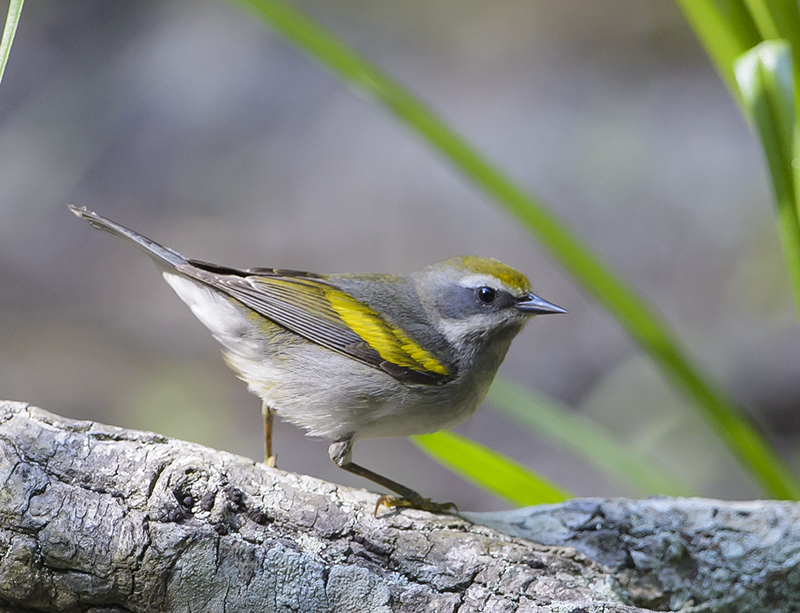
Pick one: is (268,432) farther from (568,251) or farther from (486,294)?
(568,251)

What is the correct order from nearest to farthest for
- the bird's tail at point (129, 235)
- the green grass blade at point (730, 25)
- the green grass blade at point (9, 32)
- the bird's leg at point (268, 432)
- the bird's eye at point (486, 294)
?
the green grass blade at point (9, 32)
the bird's tail at point (129, 235)
the green grass blade at point (730, 25)
the bird's leg at point (268, 432)
the bird's eye at point (486, 294)

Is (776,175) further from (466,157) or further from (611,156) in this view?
(611,156)

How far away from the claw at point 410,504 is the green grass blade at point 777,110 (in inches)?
55.2

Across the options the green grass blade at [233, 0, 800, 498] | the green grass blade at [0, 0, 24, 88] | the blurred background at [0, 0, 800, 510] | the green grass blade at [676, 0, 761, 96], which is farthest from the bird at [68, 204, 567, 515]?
the blurred background at [0, 0, 800, 510]

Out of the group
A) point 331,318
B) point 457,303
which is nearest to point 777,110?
point 457,303

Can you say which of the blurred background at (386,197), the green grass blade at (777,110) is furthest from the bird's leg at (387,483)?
the blurred background at (386,197)

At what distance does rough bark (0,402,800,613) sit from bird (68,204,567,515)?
1.13 ft

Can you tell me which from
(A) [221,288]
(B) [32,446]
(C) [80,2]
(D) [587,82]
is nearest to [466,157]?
(A) [221,288]

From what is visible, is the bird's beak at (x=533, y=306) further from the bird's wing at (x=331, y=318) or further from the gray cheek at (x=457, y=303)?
the bird's wing at (x=331, y=318)

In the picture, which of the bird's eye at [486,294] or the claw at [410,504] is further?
the bird's eye at [486,294]

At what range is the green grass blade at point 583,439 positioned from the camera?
2869mm

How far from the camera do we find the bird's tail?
241cm

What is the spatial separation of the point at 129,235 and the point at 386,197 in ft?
13.5

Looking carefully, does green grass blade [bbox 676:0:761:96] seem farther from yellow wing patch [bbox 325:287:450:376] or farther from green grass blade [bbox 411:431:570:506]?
green grass blade [bbox 411:431:570:506]
